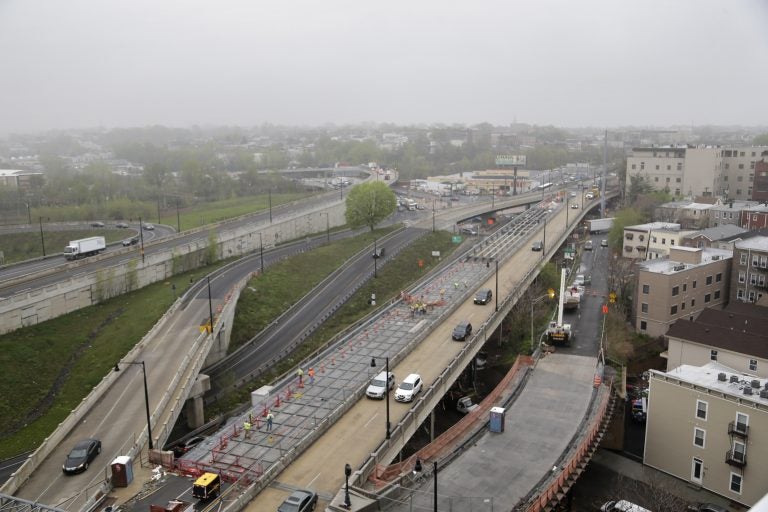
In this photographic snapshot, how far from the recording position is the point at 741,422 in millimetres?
23625

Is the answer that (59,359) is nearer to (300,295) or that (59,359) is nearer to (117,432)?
(117,432)

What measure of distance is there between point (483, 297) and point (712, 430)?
54.2 ft

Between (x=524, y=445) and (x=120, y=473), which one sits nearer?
(x=120, y=473)

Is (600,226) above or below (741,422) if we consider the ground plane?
above

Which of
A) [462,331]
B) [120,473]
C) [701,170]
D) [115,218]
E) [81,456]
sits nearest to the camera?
[120,473]

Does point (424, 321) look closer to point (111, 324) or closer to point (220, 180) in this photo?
point (111, 324)

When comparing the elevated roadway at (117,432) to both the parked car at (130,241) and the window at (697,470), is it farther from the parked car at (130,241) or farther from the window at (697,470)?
the parked car at (130,241)

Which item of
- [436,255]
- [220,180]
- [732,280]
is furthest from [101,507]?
[220,180]

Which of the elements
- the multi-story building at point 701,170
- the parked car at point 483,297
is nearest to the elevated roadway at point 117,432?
the parked car at point 483,297

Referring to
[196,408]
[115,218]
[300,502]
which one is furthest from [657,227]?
[115,218]

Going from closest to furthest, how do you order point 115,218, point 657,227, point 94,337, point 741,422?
point 741,422
point 94,337
point 657,227
point 115,218

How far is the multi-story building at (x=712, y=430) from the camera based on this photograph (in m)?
23.3

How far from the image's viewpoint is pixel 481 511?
1845 cm

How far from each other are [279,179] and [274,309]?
61.9 metres
